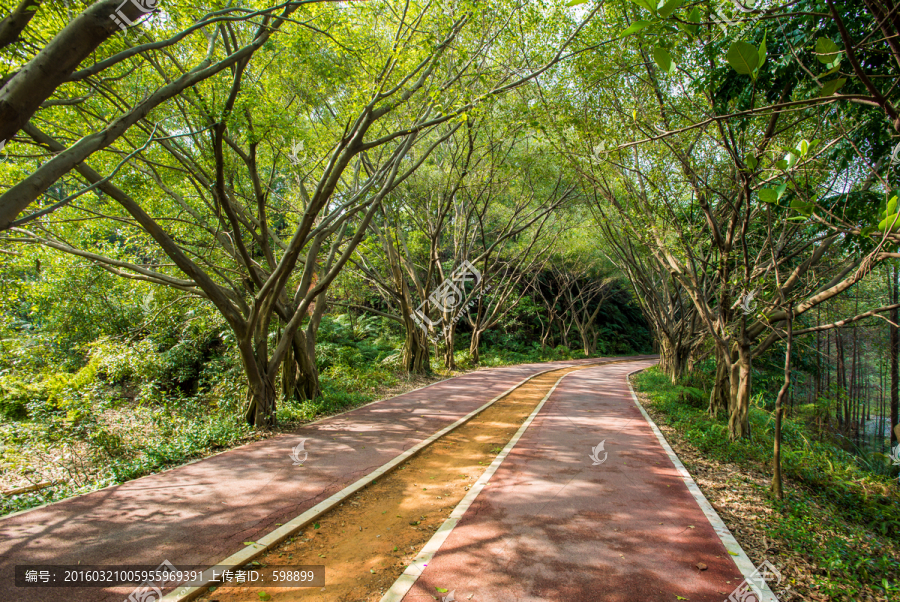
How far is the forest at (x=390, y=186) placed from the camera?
4094 millimetres

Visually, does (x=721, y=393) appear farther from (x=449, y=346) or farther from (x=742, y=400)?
(x=449, y=346)

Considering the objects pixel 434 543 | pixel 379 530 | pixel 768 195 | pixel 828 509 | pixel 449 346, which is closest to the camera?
pixel 768 195

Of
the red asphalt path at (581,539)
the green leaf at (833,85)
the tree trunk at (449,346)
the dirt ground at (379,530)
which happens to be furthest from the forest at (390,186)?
the tree trunk at (449,346)

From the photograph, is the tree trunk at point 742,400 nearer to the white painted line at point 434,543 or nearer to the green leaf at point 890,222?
the white painted line at point 434,543

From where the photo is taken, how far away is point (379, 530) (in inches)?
186

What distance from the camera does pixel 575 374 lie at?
2070cm

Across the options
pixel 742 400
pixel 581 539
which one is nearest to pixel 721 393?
pixel 742 400

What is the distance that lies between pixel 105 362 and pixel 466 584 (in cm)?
1278

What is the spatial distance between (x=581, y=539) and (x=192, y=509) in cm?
422

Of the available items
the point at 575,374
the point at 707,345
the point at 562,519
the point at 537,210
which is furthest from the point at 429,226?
the point at 562,519

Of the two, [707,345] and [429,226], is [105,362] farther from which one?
[707,345]

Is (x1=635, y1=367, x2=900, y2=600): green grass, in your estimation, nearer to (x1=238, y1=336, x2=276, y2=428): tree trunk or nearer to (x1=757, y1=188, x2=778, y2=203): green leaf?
(x1=757, y1=188, x2=778, y2=203): green leaf

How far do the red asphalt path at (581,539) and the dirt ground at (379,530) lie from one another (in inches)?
14.8

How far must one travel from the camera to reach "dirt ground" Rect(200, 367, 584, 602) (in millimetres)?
3627
